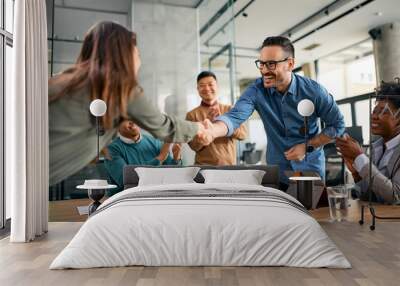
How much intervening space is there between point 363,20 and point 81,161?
4.11m

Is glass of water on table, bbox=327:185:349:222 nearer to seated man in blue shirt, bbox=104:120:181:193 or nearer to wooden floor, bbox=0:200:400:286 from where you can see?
wooden floor, bbox=0:200:400:286

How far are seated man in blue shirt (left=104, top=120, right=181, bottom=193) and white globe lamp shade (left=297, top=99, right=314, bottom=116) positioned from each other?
5.33ft

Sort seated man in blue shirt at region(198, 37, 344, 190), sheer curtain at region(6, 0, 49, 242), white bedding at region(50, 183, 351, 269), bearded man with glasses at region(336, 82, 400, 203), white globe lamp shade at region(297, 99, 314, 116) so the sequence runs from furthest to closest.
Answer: bearded man with glasses at region(336, 82, 400, 203) < seated man in blue shirt at region(198, 37, 344, 190) < white globe lamp shade at region(297, 99, 314, 116) < sheer curtain at region(6, 0, 49, 242) < white bedding at region(50, 183, 351, 269)

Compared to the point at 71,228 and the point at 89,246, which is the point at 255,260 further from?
the point at 71,228

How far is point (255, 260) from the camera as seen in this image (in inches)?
122

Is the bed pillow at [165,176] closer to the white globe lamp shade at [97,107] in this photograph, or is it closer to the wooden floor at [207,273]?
the white globe lamp shade at [97,107]

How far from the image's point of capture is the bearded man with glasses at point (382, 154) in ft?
18.2

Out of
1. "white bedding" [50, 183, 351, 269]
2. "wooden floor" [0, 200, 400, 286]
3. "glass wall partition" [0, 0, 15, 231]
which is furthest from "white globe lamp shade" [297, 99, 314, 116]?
"glass wall partition" [0, 0, 15, 231]

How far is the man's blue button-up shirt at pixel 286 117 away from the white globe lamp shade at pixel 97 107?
4.91 ft

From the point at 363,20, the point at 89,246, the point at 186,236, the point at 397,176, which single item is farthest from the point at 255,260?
the point at 363,20

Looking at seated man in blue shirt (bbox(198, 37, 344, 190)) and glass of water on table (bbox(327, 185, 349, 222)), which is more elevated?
seated man in blue shirt (bbox(198, 37, 344, 190))

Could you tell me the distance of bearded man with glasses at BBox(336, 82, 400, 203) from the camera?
555cm

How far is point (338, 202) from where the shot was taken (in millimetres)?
5547

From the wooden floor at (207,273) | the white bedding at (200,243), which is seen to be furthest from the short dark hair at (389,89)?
the white bedding at (200,243)
